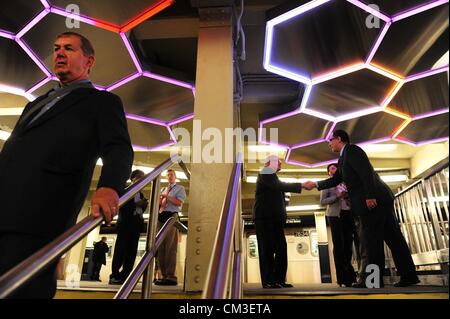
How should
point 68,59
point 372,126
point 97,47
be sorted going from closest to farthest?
point 68,59 → point 97,47 → point 372,126

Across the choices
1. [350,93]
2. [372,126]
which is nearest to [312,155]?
[372,126]

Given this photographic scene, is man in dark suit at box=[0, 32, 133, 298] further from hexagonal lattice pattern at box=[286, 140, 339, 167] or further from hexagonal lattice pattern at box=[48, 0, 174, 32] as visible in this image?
hexagonal lattice pattern at box=[286, 140, 339, 167]

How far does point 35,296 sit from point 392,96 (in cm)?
512

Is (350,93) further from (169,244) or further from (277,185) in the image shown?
(169,244)

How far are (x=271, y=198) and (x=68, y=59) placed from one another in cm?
241

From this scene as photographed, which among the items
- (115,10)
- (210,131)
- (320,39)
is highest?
(320,39)

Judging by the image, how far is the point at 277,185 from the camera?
337 centimetres

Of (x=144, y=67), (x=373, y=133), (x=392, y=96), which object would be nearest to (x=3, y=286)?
(x=144, y=67)

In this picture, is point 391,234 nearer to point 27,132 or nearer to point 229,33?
point 229,33

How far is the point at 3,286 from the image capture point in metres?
0.76

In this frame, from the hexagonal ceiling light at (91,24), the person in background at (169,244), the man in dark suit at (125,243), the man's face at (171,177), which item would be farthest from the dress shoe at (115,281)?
the hexagonal ceiling light at (91,24)

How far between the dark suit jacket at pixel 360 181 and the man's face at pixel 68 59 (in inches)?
91.9

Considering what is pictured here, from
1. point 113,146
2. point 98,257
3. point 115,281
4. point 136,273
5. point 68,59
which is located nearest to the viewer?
point 113,146
